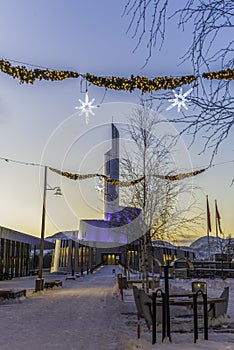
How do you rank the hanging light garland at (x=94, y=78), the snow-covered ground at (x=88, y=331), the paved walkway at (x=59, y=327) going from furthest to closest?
1. the hanging light garland at (x=94, y=78)
2. the paved walkway at (x=59, y=327)
3. the snow-covered ground at (x=88, y=331)

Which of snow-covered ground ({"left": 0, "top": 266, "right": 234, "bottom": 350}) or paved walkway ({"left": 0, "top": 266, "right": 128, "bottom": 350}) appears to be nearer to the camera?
snow-covered ground ({"left": 0, "top": 266, "right": 234, "bottom": 350})

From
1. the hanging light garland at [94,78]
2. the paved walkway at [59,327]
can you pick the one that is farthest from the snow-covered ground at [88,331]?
the hanging light garland at [94,78]

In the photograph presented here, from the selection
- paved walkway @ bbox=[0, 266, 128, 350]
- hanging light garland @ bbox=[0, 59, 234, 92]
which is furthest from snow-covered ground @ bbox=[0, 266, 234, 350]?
Result: hanging light garland @ bbox=[0, 59, 234, 92]

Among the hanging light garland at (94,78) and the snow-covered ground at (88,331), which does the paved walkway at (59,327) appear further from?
the hanging light garland at (94,78)

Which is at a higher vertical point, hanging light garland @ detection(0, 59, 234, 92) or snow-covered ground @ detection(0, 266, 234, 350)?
hanging light garland @ detection(0, 59, 234, 92)

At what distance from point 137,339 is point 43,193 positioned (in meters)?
17.1

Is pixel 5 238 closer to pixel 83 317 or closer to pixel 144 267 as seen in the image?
pixel 144 267

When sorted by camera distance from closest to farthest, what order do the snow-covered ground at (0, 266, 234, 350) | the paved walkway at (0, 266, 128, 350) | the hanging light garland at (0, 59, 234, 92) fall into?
the snow-covered ground at (0, 266, 234, 350)
the paved walkway at (0, 266, 128, 350)
the hanging light garland at (0, 59, 234, 92)

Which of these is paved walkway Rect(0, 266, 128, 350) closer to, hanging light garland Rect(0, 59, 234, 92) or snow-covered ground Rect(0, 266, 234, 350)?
snow-covered ground Rect(0, 266, 234, 350)

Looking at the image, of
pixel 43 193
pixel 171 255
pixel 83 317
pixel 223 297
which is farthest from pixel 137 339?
pixel 171 255

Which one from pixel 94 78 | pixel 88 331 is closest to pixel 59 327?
pixel 88 331

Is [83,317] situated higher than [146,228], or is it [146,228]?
[146,228]

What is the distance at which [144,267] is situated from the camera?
1836 cm

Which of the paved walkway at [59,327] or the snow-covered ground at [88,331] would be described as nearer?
the snow-covered ground at [88,331]
